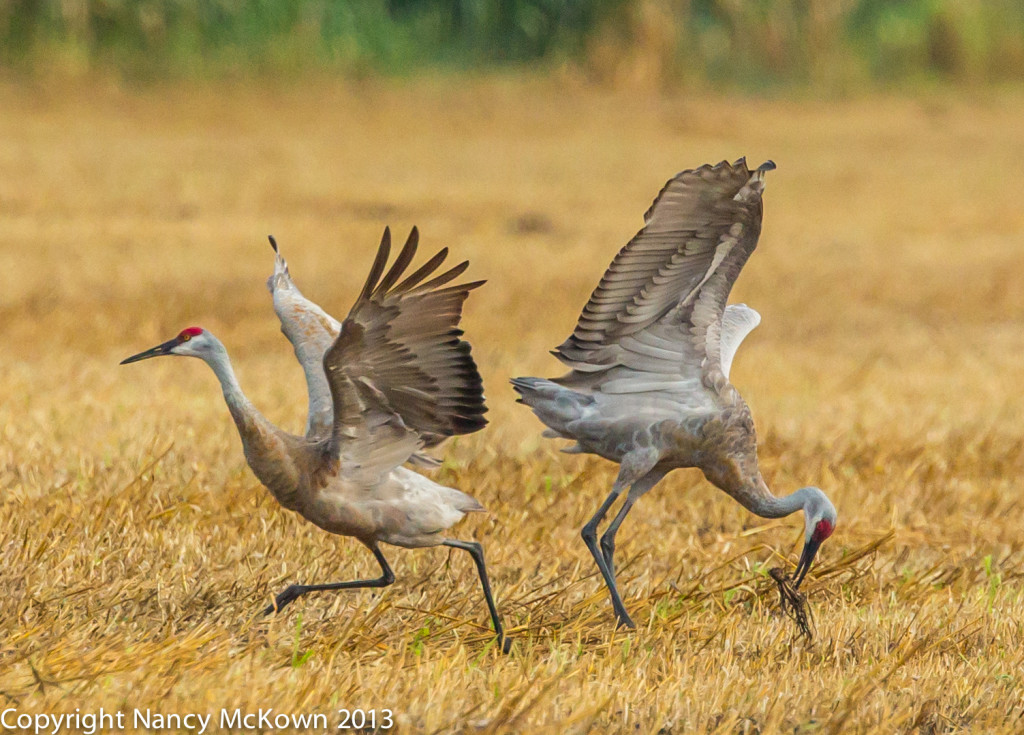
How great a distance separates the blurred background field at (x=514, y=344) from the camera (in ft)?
12.6

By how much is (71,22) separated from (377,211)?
515cm

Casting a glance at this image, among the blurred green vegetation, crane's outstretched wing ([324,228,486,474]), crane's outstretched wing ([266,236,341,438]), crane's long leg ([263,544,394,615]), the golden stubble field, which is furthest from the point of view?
the blurred green vegetation

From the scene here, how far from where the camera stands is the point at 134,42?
54.6 ft

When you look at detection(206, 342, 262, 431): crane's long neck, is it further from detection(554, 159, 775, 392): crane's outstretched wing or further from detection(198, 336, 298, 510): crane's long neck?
detection(554, 159, 775, 392): crane's outstretched wing

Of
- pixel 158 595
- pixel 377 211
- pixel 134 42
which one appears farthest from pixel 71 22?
pixel 158 595

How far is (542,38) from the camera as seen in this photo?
19.0 metres

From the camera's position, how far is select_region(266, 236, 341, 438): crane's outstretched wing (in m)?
4.53

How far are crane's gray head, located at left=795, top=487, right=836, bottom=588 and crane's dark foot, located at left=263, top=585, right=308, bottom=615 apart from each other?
1529mm

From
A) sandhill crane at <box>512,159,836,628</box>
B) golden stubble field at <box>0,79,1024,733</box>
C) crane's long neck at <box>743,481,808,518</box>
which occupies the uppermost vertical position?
sandhill crane at <box>512,159,836,628</box>

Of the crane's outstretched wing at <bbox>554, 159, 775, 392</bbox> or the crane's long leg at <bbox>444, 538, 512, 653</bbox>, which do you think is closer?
the crane's long leg at <bbox>444, 538, 512, 653</bbox>

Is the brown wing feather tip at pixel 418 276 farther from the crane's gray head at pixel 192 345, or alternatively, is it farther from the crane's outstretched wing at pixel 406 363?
the crane's gray head at pixel 192 345

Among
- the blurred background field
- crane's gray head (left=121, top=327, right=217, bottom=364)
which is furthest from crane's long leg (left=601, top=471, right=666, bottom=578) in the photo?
crane's gray head (left=121, top=327, right=217, bottom=364)

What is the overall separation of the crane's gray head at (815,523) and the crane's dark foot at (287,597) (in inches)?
60.2

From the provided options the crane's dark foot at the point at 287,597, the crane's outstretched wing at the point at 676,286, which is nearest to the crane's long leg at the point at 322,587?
the crane's dark foot at the point at 287,597
